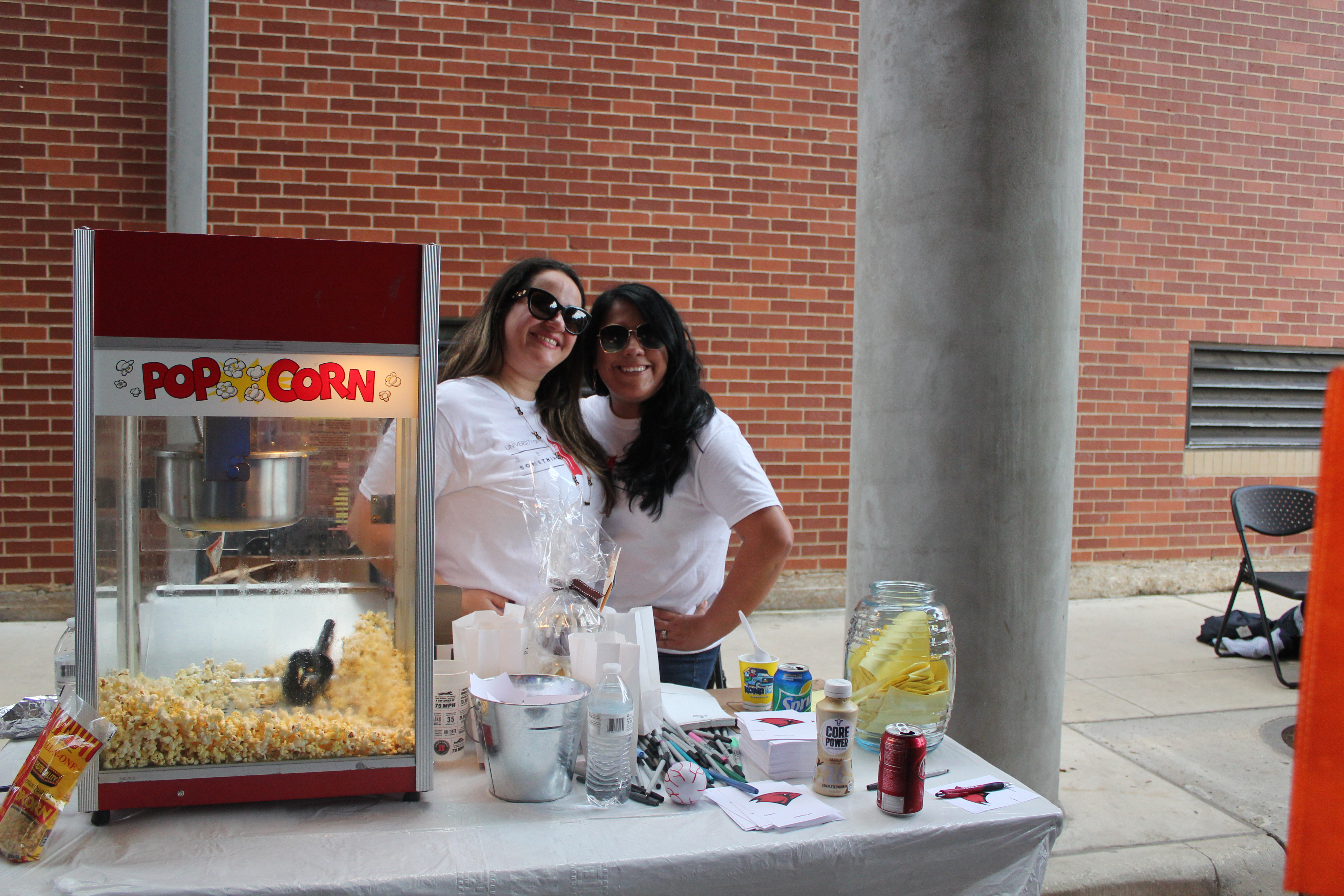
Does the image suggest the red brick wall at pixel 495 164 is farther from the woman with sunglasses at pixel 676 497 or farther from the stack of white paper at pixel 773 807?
the stack of white paper at pixel 773 807

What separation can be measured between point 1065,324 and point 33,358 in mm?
5410

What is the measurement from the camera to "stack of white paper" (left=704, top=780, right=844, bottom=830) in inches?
64.4

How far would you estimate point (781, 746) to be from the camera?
1.83m

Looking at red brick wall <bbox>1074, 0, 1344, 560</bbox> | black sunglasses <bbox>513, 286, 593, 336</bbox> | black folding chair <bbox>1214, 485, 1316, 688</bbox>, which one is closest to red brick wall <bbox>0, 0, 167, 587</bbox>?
black sunglasses <bbox>513, 286, 593, 336</bbox>

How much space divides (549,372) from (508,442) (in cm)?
38

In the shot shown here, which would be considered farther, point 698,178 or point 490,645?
point 698,178

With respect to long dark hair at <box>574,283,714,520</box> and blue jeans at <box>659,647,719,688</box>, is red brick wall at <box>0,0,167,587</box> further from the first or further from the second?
blue jeans at <box>659,647,719,688</box>

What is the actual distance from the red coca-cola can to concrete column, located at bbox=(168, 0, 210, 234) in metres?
4.43

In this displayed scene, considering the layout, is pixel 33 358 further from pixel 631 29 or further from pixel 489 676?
pixel 489 676

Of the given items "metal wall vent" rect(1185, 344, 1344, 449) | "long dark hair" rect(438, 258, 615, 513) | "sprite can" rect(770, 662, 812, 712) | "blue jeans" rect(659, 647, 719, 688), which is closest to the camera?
"sprite can" rect(770, 662, 812, 712)

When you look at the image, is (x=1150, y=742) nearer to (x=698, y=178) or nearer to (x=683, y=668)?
(x=683, y=668)

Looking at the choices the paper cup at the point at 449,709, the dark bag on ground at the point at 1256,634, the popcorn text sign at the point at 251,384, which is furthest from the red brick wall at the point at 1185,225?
the popcorn text sign at the point at 251,384

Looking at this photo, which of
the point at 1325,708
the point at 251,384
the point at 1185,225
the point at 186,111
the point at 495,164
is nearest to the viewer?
the point at 1325,708

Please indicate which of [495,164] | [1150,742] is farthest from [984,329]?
[495,164]
